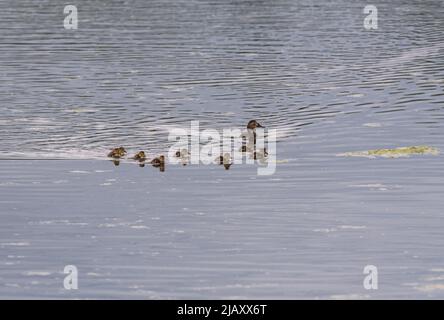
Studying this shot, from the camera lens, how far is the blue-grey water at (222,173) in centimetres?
2127

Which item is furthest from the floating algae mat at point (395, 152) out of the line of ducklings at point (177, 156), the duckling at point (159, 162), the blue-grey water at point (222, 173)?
the duckling at point (159, 162)

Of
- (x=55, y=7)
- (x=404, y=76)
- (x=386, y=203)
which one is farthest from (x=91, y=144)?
(x=55, y=7)

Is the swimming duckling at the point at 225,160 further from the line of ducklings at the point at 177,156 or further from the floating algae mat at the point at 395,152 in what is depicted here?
the floating algae mat at the point at 395,152

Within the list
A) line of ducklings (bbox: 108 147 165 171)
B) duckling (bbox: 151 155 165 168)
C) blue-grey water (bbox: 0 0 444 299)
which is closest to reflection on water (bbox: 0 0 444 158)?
blue-grey water (bbox: 0 0 444 299)

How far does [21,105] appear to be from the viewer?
38.5 m

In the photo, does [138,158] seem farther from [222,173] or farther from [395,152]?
[395,152]

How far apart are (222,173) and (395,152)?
13.3 ft

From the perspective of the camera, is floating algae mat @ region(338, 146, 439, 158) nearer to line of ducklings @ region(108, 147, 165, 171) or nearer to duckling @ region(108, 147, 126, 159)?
line of ducklings @ region(108, 147, 165, 171)

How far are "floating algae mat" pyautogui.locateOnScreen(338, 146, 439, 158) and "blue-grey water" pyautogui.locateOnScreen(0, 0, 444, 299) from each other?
41 cm

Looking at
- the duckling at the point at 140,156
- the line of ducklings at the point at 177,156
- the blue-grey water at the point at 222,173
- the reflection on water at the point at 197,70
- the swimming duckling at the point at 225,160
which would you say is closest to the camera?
the blue-grey water at the point at 222,173

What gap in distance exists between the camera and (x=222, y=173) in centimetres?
2853

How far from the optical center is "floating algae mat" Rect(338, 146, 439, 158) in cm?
3006

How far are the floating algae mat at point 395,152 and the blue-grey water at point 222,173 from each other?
411mm
